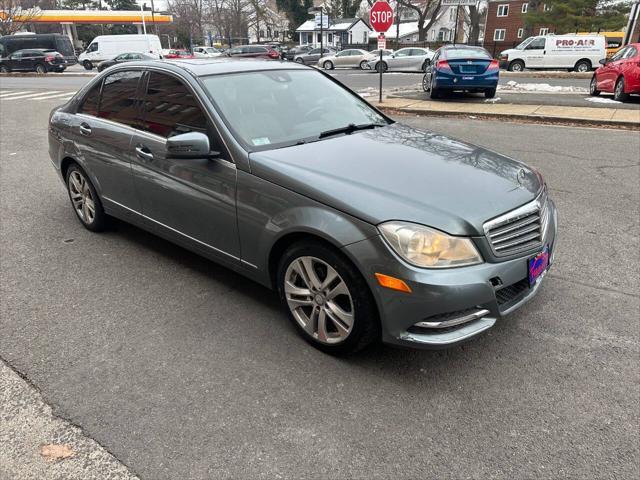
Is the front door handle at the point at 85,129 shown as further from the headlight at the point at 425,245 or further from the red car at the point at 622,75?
the red car at the point at 622,75

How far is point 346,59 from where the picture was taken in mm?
34844

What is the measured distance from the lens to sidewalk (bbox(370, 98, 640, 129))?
1034 cm

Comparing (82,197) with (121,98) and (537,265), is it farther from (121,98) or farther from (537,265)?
(537,265)

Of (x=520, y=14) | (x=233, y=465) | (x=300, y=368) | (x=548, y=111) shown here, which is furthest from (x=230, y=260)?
(x=520, y=14)

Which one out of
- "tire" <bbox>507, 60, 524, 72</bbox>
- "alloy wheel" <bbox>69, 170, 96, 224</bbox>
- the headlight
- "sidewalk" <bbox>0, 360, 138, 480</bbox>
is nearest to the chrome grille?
the headlight

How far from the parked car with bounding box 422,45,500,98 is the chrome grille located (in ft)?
38.5

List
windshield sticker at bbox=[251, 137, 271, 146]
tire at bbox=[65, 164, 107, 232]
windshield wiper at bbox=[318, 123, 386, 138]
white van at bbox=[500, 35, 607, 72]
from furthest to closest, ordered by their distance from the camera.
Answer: white van at bbox=[500, 35, 607, 72], tire at bbox=[65, 164, 107, 232], windshield wiper at bbox=[318, 123, 386, 138], windshield sticker at bbox=[251, 137, 271, 146]

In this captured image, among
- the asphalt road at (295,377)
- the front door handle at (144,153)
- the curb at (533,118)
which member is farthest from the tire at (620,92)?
the front door handle at (144,153)

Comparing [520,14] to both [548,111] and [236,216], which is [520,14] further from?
[236,216]

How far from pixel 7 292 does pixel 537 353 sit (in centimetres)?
380

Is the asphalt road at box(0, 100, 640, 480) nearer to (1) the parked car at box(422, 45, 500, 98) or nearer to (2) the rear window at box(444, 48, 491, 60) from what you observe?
(1) the parked car at box(422, 45, 500, 98)

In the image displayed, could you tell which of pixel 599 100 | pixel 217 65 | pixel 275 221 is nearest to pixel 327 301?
pixel 275 221

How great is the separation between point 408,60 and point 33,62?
2532 centimetres

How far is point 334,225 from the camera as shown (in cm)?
270
